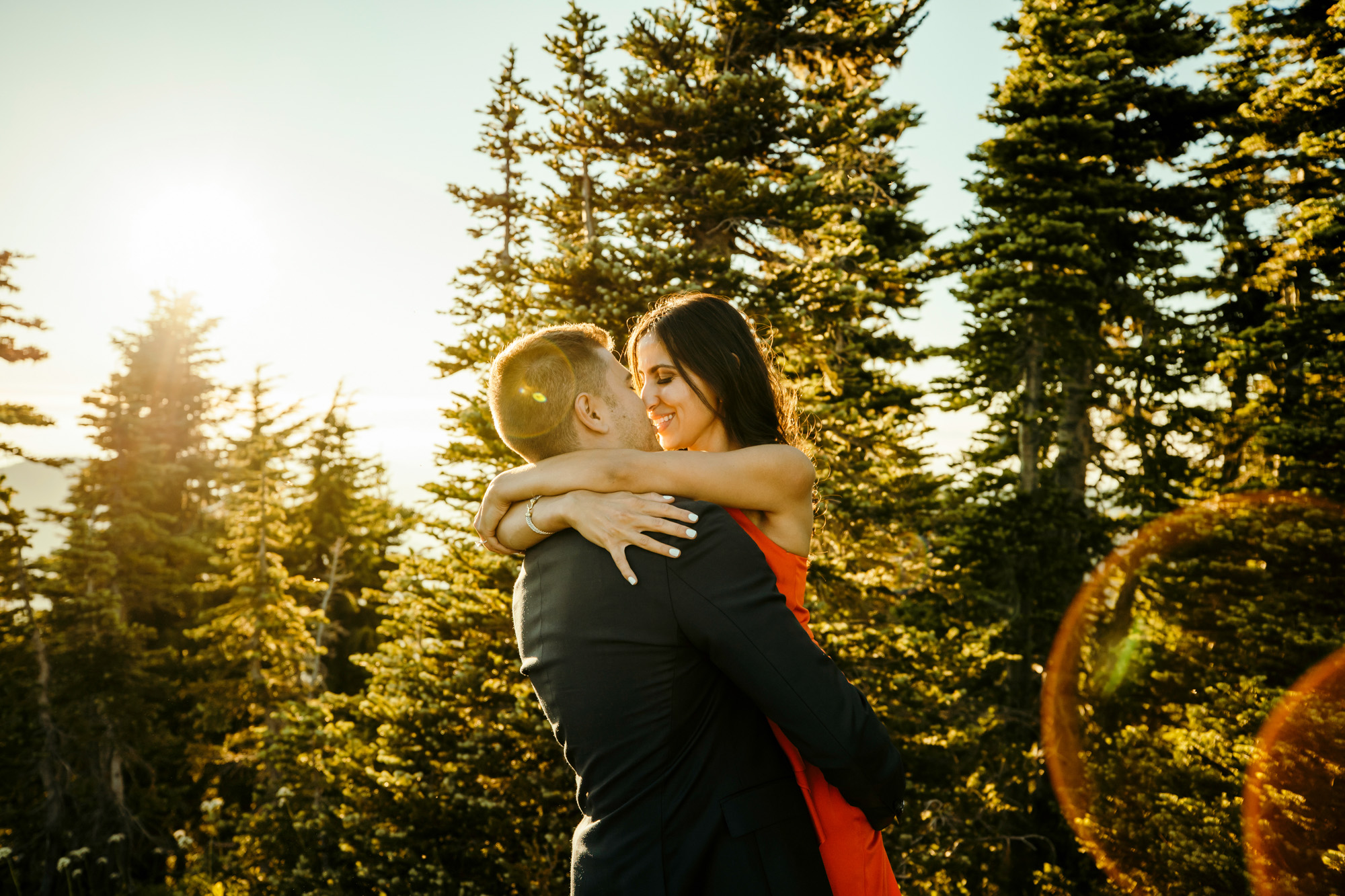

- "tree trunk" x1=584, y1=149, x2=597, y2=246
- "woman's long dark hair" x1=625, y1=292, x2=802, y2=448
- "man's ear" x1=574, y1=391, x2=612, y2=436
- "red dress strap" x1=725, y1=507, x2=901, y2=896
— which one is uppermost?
"tree trunk" x1=584, y1=149, x2=597, y2=246

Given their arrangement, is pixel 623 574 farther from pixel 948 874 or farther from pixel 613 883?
pixel 948 874

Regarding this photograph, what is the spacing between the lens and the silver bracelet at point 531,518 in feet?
6.63

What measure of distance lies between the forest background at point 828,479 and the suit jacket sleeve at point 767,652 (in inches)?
303

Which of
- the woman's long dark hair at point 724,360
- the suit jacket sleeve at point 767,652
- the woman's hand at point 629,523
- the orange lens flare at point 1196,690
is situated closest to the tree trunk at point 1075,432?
the orange lens flare at point 1196,690

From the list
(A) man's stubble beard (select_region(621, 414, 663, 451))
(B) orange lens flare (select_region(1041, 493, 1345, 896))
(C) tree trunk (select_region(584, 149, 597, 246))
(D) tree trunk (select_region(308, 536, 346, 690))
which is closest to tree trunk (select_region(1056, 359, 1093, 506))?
(B) orange lens flare (select_region(1041, 493, 1345, 896))

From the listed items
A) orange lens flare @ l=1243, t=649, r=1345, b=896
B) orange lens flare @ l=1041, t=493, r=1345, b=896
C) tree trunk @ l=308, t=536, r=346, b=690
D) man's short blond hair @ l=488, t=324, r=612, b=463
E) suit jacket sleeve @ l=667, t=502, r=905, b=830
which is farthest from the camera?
tree trunk @ l=308, t=536, r=346, b=690

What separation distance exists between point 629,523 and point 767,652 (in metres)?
0.44

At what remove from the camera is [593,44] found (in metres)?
11.2

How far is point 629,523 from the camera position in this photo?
1.72 metres

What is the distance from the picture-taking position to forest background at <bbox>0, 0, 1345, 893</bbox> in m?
9.92

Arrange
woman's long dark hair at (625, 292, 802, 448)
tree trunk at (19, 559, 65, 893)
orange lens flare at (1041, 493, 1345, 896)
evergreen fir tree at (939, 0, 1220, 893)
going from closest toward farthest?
woman's long dark hair at (625, 292, 802, 448)
orange lens flare at (1041, 493, 1345, 896)
evergreen fir tree at (939, 0, 1220, 893)
tree trunk at (19, 559, 65, 893)

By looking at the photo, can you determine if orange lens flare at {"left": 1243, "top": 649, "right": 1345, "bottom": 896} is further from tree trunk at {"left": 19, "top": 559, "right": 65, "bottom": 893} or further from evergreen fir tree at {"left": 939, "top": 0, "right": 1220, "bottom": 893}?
tree trunk at {"left": 19, "top": 559, "right": 65, "bottom": 893}

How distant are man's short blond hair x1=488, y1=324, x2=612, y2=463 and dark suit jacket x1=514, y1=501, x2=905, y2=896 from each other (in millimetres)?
564

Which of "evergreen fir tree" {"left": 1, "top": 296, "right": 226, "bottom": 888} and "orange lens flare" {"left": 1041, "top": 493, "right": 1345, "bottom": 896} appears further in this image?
"evergreen fir tree" {"left": 1, "top": 296, "right": 226, "bottom": 888}
